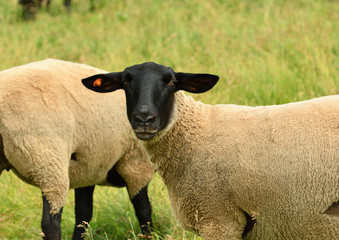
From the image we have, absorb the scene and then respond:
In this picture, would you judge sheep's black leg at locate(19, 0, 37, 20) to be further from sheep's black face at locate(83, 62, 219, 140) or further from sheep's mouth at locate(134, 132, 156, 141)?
sheep's mouth at locate(134, 132, 156, 141)

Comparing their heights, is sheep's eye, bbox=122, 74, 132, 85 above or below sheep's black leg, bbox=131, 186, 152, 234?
above

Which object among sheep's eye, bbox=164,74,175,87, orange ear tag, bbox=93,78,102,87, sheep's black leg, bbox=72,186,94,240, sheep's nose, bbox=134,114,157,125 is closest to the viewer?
sheep's nose, bbox=134,114,157,125

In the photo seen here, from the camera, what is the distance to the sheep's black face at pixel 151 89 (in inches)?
129

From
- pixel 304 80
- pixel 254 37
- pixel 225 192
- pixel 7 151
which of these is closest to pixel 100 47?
pixel 254 37

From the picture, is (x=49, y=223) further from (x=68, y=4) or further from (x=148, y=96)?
(x=68, y=4)

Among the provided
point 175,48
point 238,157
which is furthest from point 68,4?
point 238,157

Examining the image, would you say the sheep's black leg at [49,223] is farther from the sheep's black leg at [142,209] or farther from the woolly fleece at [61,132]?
the sheep's black leg at [142,209]

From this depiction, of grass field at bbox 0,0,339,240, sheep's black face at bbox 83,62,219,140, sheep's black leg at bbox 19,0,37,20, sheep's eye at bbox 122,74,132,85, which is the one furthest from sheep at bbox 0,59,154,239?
sheep's black leg at bbox 19,0,37,20

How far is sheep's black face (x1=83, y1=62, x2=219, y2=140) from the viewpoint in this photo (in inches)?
129

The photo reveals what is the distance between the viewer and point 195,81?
3.62 m

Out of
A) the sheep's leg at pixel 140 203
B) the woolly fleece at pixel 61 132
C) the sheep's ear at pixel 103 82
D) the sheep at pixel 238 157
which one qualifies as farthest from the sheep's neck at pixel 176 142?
the sheep's leg at pixel 140 203

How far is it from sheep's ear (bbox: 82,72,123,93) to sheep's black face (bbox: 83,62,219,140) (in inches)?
0.4

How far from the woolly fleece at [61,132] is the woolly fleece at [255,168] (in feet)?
2.86

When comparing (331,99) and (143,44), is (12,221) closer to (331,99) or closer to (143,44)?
(331,99)
